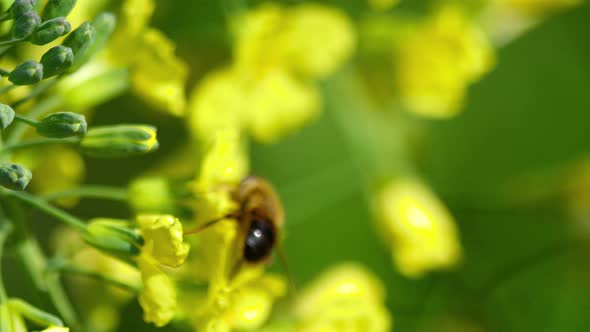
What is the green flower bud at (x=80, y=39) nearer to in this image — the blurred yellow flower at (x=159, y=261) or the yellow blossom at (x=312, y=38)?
the blurred yellow flower at (x=159, y=261)

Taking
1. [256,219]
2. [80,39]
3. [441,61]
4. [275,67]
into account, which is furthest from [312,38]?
[80,39]

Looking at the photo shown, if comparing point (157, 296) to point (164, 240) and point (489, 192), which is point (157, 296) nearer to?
point (164, 240)

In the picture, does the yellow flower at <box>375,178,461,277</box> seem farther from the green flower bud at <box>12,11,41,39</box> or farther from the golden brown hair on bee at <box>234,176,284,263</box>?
the green flower bud at <box>12,11,41,39</box>

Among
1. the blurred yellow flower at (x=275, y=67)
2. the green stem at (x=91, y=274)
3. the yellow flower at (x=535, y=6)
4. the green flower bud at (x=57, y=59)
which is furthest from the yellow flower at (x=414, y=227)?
the green flower bud at (x=57, y=59)

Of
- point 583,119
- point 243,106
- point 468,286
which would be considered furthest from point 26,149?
point 583,119

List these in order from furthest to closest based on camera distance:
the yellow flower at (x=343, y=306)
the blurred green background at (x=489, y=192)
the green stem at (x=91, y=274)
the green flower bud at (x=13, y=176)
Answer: the blurred green background at (x=489, y=192)
the yellow flower at (x=343, y=306)
the green stem at (x=91, y=274)
the green flower bud at (x=13, y=176)

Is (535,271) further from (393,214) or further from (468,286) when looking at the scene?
(393,214)
